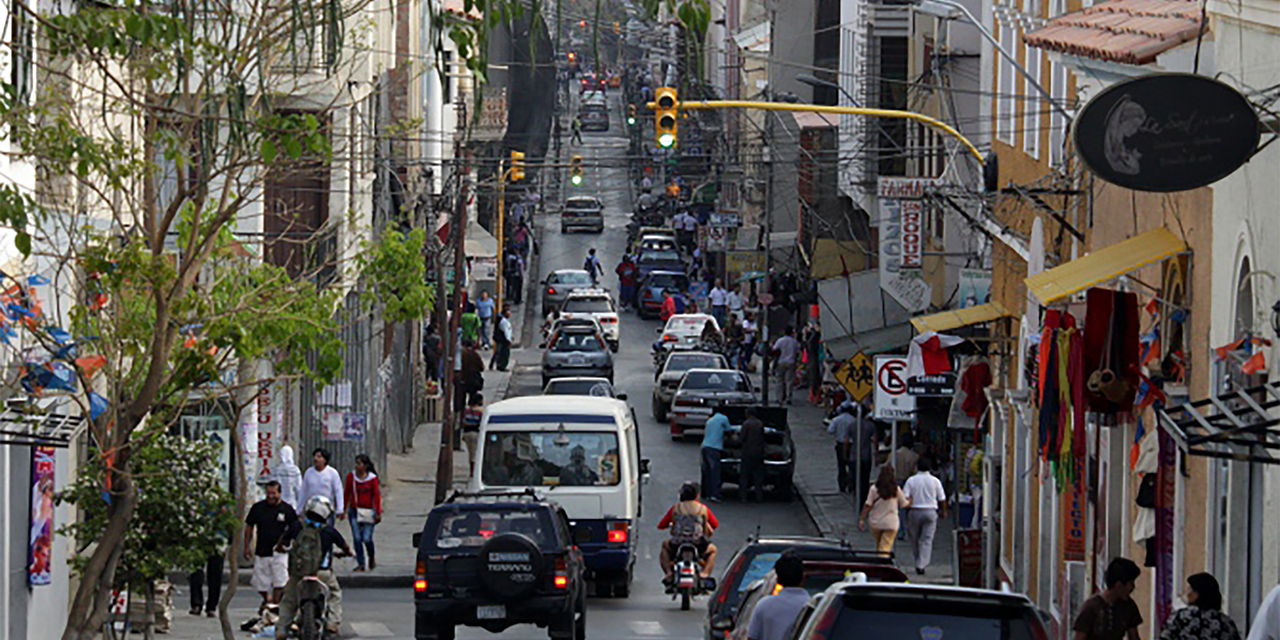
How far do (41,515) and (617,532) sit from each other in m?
8.30

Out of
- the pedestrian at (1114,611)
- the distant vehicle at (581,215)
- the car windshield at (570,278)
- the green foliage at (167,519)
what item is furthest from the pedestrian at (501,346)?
the pedestrian at (1114,611)

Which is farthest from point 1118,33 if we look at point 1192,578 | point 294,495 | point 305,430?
point 305,430

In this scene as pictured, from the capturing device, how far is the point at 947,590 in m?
11.9

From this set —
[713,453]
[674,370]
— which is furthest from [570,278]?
[713,453]

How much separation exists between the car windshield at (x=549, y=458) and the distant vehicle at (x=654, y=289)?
4097 centimetres

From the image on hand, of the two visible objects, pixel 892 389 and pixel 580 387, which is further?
pixel 580 387

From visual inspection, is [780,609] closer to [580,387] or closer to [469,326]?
[580,387]

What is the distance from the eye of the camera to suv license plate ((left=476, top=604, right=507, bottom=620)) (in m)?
20.6

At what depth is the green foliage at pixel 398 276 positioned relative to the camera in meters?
29.3

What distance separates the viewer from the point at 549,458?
2727 centimetres

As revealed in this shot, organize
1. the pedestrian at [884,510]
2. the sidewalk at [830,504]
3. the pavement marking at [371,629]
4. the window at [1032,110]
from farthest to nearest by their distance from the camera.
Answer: the sidewalk at [830,504] < the pedestrian at [884,510] < the window at [1032,110] < the pavement marking at [371,629]

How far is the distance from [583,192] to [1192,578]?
97985 millimetres

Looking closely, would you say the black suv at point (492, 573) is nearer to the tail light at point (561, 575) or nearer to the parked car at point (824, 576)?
the tail light at point (561, 575)

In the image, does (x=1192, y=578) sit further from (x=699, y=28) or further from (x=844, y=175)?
(x=844, y=175)
